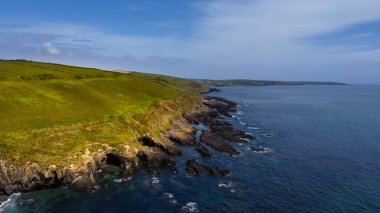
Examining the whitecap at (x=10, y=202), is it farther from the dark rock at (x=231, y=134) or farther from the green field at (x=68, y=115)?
the dark rock at (x=231, y=134)

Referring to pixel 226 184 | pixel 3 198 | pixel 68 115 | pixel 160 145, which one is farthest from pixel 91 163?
pixel 226 184

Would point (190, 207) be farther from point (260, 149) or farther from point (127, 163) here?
point (260, 149)

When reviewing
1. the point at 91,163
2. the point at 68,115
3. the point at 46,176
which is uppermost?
the point at 68,115

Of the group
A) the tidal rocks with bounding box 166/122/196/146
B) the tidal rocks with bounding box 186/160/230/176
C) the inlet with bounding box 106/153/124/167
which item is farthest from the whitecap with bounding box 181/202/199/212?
the tidal rocks with bounding box 166/122/196/146

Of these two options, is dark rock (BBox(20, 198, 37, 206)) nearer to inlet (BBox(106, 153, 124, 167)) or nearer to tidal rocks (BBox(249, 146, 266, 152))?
inlet (BBox(106, 153, 124, 167))

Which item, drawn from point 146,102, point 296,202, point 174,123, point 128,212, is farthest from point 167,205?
point 146,102

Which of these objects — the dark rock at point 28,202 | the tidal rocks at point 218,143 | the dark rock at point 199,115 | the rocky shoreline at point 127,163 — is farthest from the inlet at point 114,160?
the dark rock at point 199,115
